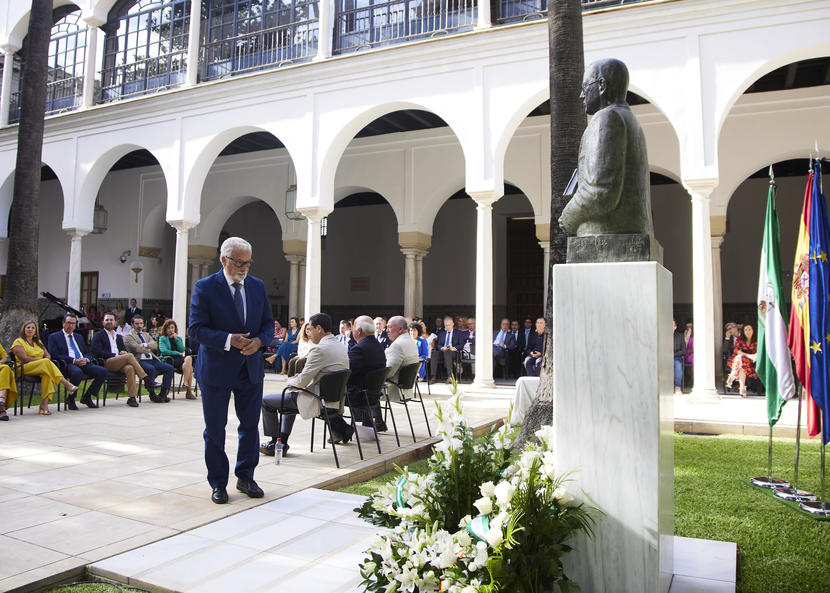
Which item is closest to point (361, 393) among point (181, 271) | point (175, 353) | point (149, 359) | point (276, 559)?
point (276, 559)

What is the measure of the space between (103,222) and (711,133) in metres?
15.0

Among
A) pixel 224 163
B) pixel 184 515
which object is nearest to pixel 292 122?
pixel 224 163

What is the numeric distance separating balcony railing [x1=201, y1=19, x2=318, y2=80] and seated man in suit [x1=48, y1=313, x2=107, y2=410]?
723cm

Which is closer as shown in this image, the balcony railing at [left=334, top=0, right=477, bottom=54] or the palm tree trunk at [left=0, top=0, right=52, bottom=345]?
the palm tree trunk at [left=0, top=0, right=52, bottom=345]

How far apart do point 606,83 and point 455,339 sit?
1064 cm

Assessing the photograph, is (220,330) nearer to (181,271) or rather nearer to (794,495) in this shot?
(794,495)

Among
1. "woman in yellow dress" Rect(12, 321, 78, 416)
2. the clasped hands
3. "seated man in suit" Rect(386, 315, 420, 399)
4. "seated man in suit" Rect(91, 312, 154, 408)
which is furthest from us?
"seated man in suit" Rect(91, 312, 154, 408)

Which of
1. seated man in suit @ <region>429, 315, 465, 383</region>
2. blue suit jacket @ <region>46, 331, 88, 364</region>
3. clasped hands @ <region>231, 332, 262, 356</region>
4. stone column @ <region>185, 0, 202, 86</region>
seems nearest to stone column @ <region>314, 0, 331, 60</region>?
stone column @ <region>185, 0, 202, 86</region>

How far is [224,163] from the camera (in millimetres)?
17703

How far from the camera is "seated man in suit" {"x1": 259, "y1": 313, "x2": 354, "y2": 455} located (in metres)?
5.44

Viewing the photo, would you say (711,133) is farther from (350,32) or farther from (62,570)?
(62,570)

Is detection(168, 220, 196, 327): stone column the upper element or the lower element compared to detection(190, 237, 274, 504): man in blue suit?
upper

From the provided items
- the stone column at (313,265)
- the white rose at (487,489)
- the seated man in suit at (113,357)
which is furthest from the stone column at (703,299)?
the seated man in suit at (113,357)

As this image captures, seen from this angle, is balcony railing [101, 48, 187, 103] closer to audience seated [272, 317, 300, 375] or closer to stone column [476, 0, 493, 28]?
audience seated [272, 317, 300, 375]
